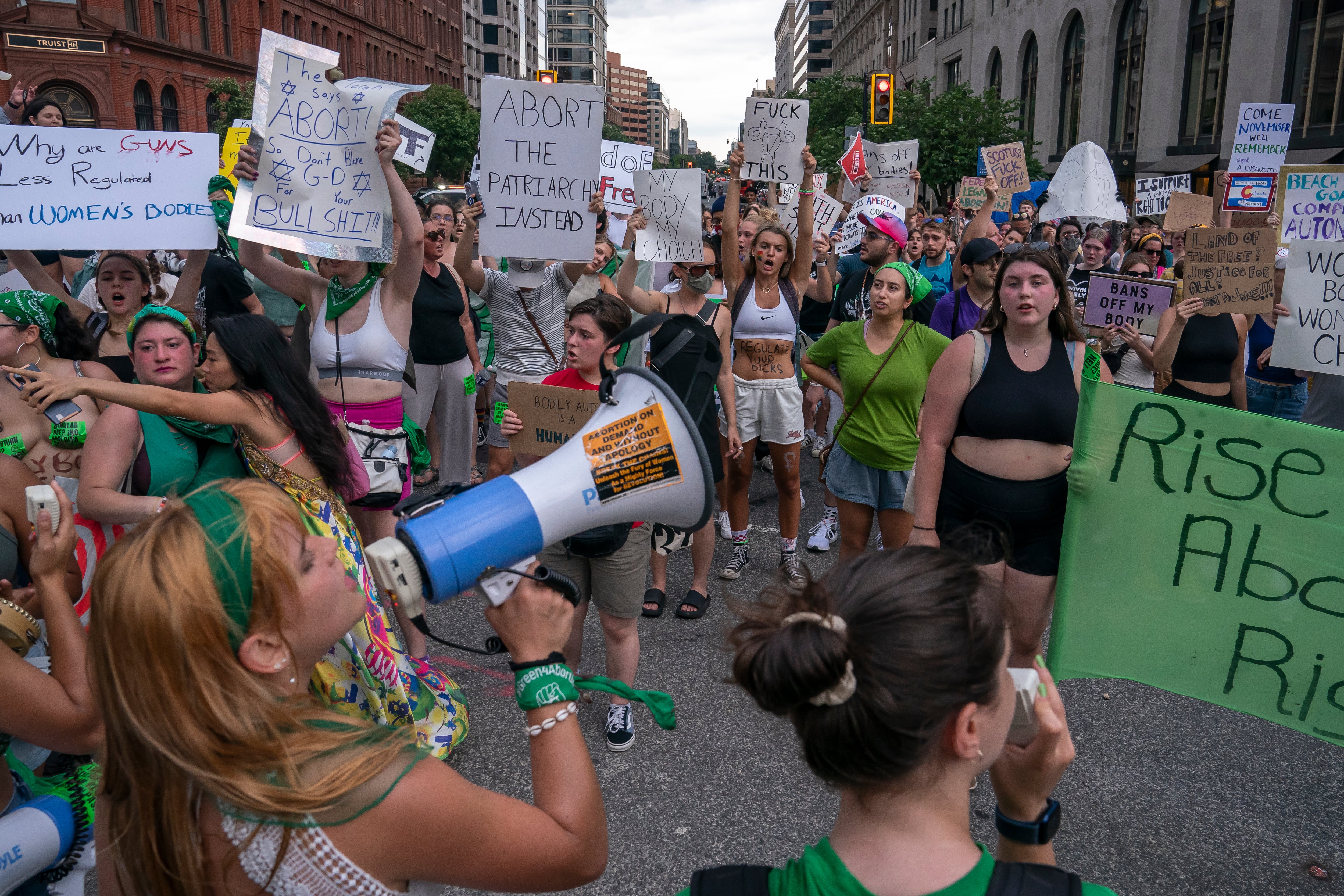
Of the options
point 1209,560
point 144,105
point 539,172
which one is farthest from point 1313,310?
point 144,105

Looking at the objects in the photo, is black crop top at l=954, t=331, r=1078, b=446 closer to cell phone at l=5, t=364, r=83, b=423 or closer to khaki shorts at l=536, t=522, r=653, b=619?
khaki shorts at l=536, t=522, r=653, b=619

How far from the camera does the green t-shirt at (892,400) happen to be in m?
4.25

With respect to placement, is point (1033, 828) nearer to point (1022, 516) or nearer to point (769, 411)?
point (1022, 516)

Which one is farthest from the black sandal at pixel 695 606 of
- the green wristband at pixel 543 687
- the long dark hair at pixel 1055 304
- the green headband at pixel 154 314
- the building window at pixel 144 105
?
the building window at pixel 144 105

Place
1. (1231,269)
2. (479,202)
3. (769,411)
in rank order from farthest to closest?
(769,411) < (479,202) < (1231,269)

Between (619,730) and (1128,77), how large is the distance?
103ft

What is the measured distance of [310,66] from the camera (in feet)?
11.9

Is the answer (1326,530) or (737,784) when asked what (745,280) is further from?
(1326,530)

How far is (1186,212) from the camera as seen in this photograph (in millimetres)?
8312

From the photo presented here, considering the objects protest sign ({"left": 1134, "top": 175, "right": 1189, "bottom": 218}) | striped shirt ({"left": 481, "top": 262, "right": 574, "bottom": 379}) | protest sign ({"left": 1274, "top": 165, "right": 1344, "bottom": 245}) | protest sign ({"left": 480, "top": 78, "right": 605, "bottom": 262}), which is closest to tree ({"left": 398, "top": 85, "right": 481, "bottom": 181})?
protest sign ({"left": 1134, "top": 175, "right": 1189, "bottom": 218})

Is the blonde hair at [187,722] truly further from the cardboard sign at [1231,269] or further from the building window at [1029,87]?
the building window at [1029,87]

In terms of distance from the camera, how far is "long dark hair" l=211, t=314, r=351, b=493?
278 cm

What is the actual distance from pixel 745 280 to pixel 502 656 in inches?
97.7

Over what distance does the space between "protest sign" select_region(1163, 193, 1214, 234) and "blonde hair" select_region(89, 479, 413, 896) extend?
8.93 meters
